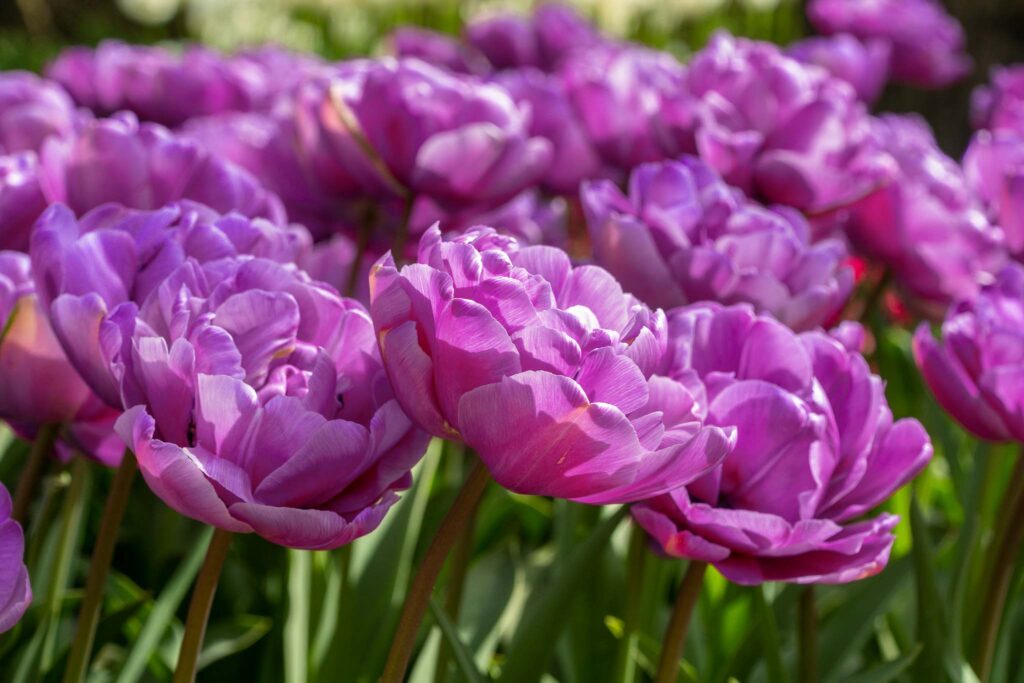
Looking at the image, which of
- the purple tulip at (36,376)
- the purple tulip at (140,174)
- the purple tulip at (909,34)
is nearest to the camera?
the purple tulip at (36,376)

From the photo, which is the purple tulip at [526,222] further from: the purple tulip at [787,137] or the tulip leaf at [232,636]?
the tulip leaf at [232,636]

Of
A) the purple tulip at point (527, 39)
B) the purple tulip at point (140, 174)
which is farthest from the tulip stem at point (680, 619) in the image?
the purple tulip at point (527, 39)

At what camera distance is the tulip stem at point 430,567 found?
631mm

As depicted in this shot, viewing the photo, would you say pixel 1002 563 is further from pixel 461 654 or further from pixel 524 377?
pixel 524 377

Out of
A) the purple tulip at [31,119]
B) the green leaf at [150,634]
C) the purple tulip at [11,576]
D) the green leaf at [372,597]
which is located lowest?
the green leaf at [372,597]

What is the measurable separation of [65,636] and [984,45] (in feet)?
13.0

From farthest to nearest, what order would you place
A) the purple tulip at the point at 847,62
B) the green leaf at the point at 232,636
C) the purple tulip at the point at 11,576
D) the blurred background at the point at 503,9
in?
the blurred background at the point at 503,9 < the purple tulip at the point at 847,62 < the green leaf at the point at 232,636 < the purple tulip at the point at 11,576

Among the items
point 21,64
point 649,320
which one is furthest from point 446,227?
point 21,64

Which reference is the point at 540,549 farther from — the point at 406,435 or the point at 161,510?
the point at 406,435

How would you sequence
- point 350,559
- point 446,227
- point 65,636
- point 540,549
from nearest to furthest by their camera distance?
point 350,559
point 65,636
point 446,227
point 540,549

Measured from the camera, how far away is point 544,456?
612mm

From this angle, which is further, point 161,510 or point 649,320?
point 161,510

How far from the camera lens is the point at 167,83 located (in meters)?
1.84

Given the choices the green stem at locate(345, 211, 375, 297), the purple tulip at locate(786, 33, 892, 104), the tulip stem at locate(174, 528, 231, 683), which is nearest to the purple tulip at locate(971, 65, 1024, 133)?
the purple tulip at locate(786, 33, 892, 104)
